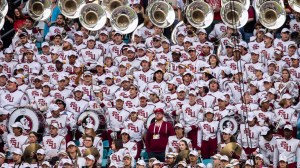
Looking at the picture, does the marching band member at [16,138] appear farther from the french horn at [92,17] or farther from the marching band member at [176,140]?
the french horn at [92,17]

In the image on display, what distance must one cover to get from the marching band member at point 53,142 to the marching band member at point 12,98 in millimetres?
1262

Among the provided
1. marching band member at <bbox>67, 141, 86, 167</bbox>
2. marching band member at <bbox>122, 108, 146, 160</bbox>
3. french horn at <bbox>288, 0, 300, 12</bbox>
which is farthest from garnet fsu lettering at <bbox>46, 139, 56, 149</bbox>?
french horn at <bbox>288, 0, 300, 12</bbox>

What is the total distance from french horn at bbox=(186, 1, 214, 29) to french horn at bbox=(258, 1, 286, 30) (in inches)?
34.8

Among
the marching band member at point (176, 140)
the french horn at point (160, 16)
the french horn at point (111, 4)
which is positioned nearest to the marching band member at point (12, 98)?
the marching band member at point (176, 140)

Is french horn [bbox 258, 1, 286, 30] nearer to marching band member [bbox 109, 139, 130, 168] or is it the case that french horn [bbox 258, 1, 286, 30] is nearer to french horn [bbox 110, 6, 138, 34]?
french horn [bbox 110, 6, 138, 34]

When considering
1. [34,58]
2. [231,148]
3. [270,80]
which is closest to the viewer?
[231,148]

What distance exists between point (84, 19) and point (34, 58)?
1305 mm

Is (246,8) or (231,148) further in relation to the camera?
(246,8)

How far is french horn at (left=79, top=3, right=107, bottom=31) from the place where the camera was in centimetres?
2769

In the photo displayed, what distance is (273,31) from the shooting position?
27.4 meters

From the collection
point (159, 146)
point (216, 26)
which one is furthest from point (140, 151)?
point (216, 26)

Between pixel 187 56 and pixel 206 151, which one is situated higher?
pixel 187 56

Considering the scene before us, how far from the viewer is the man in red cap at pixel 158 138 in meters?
24.0

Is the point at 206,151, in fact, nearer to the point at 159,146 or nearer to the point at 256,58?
the point at 159,146
